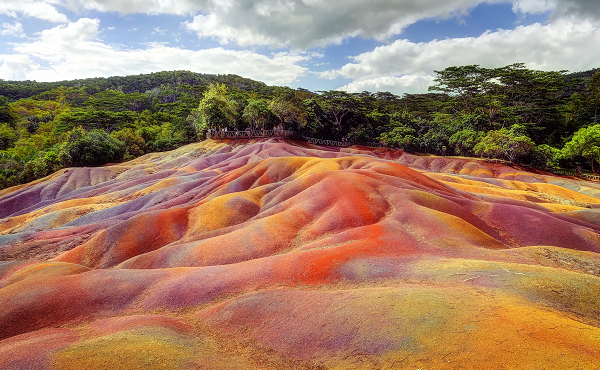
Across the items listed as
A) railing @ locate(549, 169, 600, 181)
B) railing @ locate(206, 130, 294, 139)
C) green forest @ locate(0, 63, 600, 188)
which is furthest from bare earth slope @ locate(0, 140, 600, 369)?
railing @ locate(206, 130, 294, 139)

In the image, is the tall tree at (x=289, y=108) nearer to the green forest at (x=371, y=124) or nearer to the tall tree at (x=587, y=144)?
the green forest at (x=371, y=124)

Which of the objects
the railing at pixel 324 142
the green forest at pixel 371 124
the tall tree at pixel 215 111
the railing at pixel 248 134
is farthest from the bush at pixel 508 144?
the tall tree at pixel 215 111

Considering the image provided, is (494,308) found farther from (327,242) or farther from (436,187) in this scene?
(436,187)

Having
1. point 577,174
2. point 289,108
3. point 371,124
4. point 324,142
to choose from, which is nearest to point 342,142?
point 324,142

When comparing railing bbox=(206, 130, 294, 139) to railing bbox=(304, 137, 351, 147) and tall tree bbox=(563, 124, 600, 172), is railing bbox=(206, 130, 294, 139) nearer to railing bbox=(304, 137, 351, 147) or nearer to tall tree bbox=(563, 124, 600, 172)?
railing bbox=(304, 137, 351, 147)

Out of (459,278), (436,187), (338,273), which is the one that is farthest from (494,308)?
(436,187)
